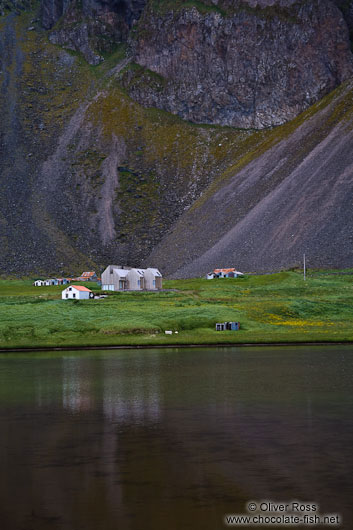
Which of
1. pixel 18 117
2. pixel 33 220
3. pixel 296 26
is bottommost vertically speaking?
pixel 33 220

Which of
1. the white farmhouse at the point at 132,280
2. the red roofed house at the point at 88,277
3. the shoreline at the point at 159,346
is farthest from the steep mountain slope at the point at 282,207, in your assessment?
the shoreline at the point at 159,346

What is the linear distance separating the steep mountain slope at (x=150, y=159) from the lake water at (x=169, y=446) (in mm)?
82215

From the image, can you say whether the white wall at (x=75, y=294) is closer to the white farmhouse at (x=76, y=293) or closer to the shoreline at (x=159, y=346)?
the white farmhouse at (x=76, y=293)

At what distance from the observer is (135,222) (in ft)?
471

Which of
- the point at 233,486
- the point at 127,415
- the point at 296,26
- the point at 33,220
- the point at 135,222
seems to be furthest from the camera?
the point at 296,26

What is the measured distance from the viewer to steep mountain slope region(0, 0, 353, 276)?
11881 centimetres

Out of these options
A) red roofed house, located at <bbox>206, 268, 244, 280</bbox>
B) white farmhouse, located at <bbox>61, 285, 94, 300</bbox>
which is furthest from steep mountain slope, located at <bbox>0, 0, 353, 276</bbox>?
white farmhouse, located at <bbox>61, 285, 94, 300</bbox>

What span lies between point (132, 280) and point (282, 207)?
113 ft

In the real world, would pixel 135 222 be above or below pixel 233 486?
above

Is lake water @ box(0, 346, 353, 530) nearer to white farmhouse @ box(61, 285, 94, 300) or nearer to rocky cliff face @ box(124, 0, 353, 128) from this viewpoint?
white farmhouse @ box(61, 285, 94, 300)

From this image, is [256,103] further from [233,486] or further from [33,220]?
[233,486]

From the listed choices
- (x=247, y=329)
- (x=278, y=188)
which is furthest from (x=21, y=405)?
(x=278, y=188)

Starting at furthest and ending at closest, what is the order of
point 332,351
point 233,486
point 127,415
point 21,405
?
1. point 332,351
2. point 21,405
3. point 127,415
4. point 233,486

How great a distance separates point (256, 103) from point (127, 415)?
153m
